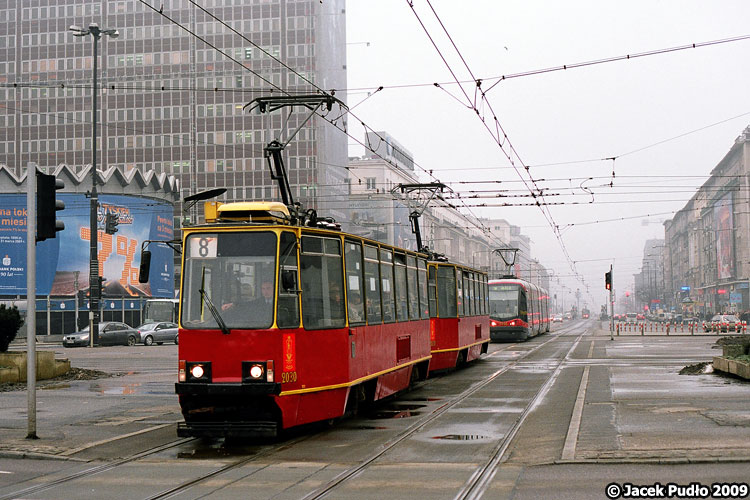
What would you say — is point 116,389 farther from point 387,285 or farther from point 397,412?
point 397,412

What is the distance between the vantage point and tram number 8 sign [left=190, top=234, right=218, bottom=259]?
12586 mm

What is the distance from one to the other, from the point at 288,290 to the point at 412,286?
7.28m

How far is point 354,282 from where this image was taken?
572 inches

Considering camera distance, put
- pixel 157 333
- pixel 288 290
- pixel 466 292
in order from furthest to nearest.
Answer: pixel 157 333
pixel 466 292
pixel 288 290

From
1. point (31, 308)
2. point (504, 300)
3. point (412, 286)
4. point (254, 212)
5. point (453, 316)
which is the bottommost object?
point (453, 316)

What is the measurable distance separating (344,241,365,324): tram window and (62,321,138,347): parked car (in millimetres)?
36452

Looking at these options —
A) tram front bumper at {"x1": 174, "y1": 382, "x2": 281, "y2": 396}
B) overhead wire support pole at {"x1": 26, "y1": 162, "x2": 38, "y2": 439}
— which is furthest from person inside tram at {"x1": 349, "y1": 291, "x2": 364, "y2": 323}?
overhead wire support pole at {"x1": 26, "y1": 162, "x2": 38, "y2": 439}

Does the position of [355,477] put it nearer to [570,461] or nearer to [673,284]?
[570,461]

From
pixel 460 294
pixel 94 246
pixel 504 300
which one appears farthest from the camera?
pixel 504 300

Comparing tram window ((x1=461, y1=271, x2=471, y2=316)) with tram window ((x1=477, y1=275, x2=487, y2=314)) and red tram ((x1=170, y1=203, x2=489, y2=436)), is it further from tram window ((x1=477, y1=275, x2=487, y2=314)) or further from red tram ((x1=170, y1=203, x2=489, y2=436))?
red tram ((x1=170, y1=203, x2=489, y2=436))

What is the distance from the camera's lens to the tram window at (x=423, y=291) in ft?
66.2

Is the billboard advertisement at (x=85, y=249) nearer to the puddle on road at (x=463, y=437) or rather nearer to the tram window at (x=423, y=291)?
the tram window at (x=423, y=291)

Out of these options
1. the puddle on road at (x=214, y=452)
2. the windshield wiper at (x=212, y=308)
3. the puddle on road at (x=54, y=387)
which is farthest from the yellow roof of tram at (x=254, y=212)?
the puddle on road at (x=54, y=387)

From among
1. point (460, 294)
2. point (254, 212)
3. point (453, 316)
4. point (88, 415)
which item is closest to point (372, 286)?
point (254, 212)
